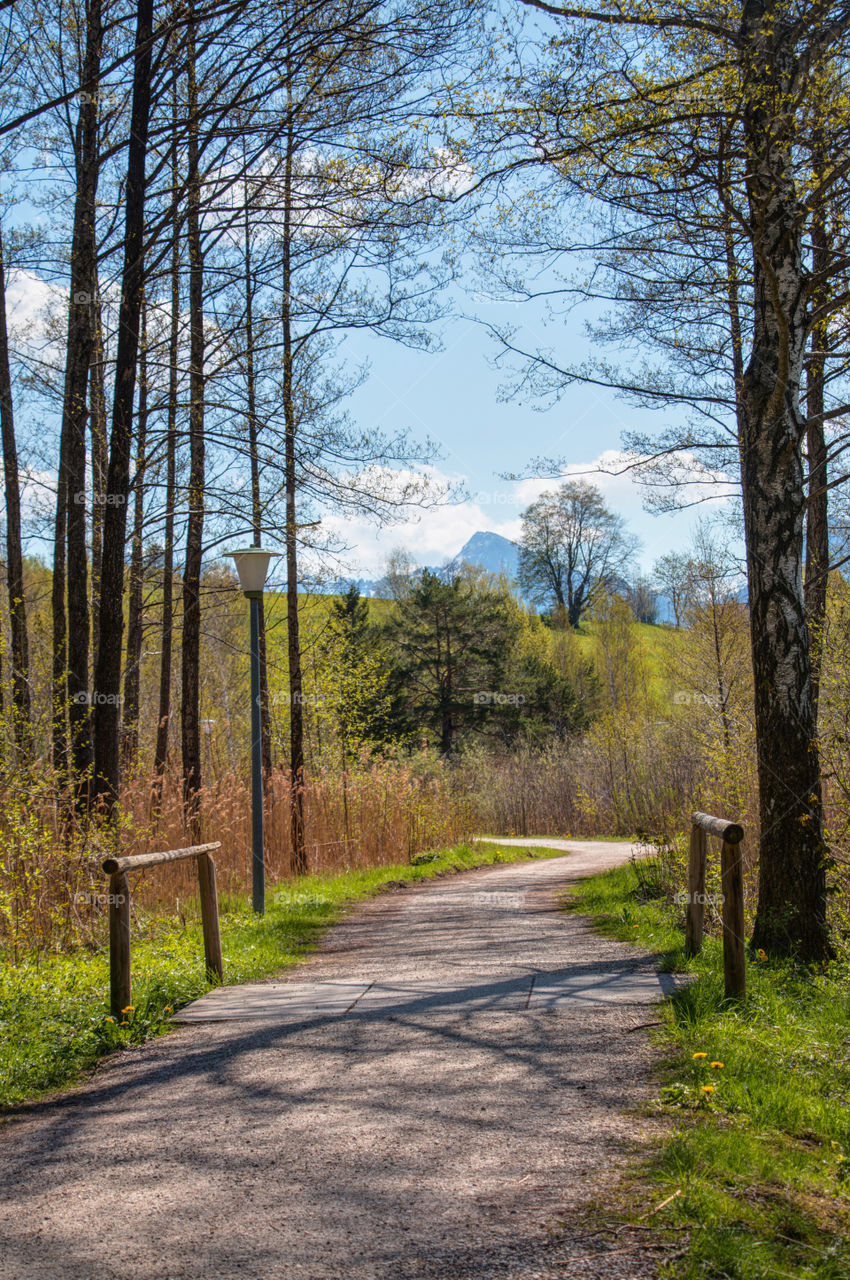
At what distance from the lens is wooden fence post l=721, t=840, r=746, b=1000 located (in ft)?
15.6

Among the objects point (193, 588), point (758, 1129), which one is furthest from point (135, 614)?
point (758, 1129)

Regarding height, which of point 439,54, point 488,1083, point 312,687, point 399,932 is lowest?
point 399,932

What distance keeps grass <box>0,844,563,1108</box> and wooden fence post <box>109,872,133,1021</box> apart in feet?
0.27

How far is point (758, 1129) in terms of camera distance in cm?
326

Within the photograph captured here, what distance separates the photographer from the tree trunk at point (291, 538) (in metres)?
8.66

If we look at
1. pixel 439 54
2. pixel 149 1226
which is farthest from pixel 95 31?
pixel 149 1226

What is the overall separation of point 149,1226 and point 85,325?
24.9ft

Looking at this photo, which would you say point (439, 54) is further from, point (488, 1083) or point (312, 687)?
point (312, 687)

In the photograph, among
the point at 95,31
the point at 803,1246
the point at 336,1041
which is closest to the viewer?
the point at 803,1246

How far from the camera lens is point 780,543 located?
596 centimetres

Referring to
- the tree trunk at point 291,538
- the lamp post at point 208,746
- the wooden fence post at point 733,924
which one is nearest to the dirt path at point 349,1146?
the wooden fence post at point 733,924

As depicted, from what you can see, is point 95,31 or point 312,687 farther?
point 312,687

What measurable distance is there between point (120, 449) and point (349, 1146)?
6.10 meters

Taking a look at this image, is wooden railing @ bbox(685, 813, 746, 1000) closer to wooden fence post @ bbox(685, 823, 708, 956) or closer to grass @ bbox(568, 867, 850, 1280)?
grass @ bbox(568, 867, 850, 1280)
